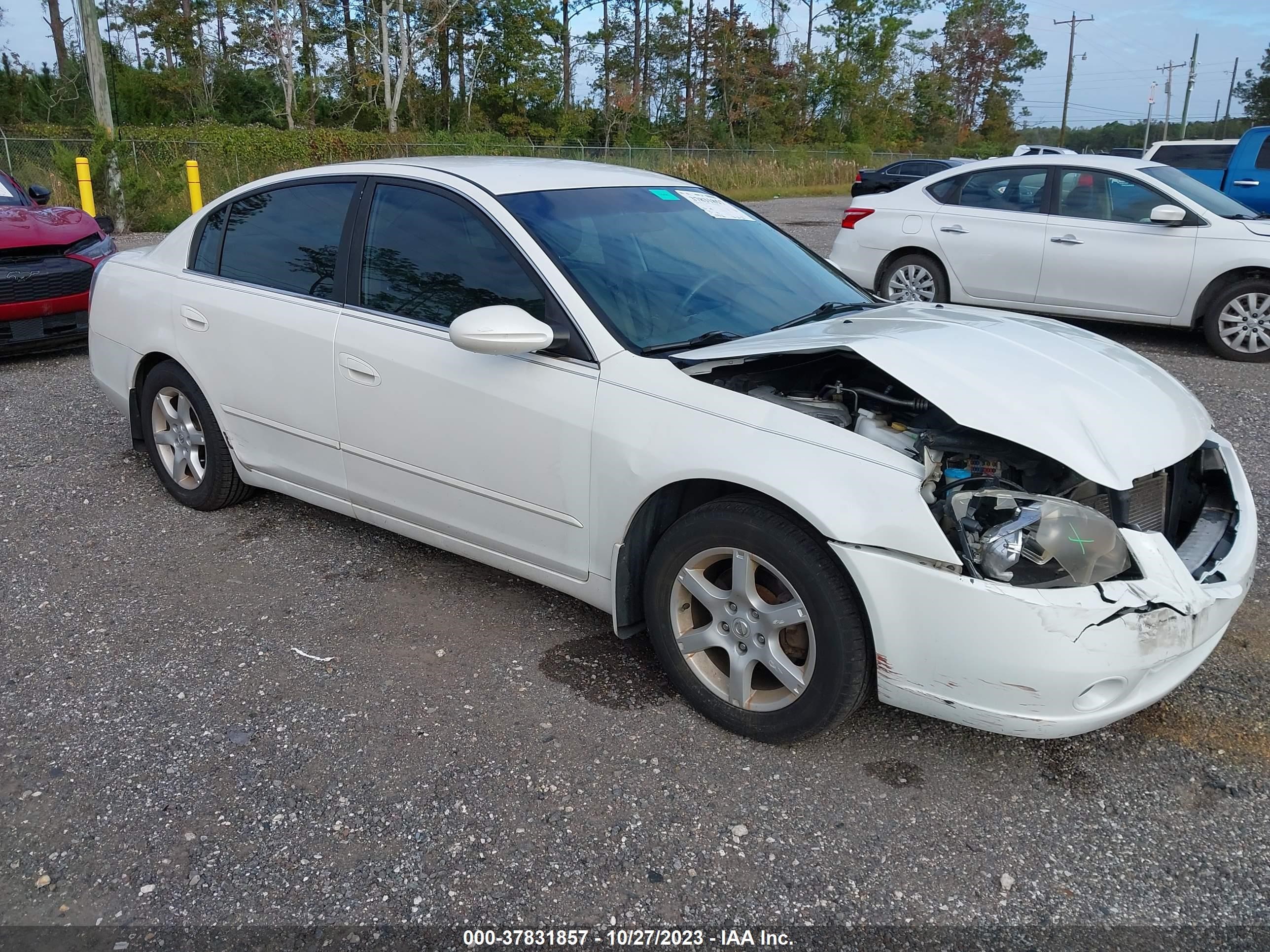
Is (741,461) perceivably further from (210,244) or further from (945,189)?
(945,189)

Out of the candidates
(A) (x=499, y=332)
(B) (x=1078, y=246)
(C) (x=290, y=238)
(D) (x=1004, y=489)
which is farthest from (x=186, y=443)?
(B) (x=1078, y=246)

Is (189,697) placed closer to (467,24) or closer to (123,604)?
(123,604)

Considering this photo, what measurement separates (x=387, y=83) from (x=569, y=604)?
112 feet

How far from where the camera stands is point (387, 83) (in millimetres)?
34000

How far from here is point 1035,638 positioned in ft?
7.93

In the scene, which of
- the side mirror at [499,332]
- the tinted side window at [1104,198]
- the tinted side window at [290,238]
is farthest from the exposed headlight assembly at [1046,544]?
the tinted side window at [1104,198]

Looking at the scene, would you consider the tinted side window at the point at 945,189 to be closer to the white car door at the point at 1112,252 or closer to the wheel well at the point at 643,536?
the white car door at the point at 1112,252

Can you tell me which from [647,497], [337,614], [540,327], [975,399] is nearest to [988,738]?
[975,399]

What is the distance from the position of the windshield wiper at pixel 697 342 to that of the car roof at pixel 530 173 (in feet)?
2.79

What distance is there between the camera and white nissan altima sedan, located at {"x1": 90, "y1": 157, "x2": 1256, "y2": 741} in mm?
2529

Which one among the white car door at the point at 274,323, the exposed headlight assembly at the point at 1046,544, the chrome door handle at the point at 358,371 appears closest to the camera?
the exposed headlight assembly at the point at 1046,544

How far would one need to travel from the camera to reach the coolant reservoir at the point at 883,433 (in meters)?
2.76

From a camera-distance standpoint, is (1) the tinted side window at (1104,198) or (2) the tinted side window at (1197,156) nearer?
(1) the tinted side window at (1104,198)

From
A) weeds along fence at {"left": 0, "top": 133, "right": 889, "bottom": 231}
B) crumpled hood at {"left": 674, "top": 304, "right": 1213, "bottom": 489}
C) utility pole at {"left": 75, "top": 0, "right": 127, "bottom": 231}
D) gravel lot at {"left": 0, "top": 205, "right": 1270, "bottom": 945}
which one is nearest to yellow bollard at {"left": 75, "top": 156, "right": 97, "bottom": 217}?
utility pole at {"left": 75, "top": 0, "right": 127, "bottom": 231}
